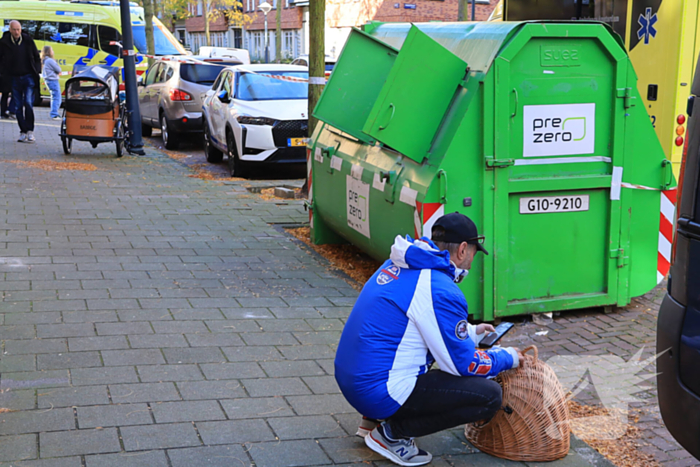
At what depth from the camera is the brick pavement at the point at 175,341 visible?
3.85 m

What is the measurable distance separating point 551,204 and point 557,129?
0.54m

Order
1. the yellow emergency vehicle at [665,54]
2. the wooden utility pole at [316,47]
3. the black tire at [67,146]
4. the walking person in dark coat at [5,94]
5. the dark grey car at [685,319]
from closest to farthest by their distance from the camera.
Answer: the dark grey car at [685,319], the yellow emergency vehicle at [665,54], the wooden utility pole at [316,47], the black tire at [67,146], the walking person in dark coat at [5,94]

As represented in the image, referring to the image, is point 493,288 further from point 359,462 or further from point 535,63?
point 359,462

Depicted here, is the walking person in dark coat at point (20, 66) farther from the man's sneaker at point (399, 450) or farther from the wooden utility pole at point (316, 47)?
the man's sneaker at point (399, 450)

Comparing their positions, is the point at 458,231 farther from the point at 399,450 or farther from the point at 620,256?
the point at 620,256

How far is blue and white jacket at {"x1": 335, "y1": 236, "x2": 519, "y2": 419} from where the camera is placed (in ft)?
11.4

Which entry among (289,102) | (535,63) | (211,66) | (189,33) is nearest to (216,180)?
(289,102)

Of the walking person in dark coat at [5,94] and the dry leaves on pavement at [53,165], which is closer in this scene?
the dry leaves on pavement at [53,165]

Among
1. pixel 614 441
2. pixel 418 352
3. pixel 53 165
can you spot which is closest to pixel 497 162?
pixel 614 441

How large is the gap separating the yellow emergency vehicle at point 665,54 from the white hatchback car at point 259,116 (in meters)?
5.34

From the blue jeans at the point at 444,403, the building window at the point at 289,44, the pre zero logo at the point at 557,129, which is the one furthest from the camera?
the building window at the point at 289,44

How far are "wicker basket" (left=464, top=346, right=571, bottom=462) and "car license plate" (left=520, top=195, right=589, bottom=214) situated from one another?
2.08 meters

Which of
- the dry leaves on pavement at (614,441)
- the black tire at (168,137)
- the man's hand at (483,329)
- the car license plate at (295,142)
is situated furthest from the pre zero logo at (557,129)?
the black tire at (168,137)

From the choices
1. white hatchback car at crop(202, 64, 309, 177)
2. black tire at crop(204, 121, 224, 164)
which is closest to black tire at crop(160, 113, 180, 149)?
black tire at crop(204, 121, 224, 164)
